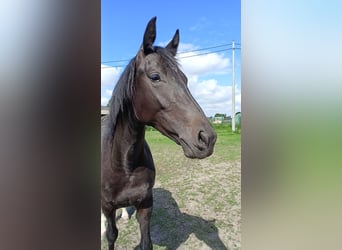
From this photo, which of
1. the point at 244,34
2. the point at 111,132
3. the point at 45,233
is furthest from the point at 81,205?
the point at 111,132

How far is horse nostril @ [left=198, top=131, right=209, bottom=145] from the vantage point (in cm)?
71

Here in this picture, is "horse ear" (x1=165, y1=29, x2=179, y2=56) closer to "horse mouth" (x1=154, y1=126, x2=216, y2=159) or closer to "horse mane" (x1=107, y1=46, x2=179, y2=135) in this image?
"horse mane" (x1=107, y1=46, x2=179, y2=135)

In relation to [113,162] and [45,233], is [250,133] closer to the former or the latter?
[45,233]

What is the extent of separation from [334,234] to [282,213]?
78mm

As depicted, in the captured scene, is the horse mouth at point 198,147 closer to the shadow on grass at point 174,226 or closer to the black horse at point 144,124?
the black horse at point 144,124

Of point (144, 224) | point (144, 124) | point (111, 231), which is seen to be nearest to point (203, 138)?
point (144, 124)

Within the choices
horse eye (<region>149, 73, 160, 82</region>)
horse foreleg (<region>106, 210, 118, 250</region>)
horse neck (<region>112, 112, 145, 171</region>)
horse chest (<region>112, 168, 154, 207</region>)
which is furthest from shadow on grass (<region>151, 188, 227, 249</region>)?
horse eye (<region>149, 73, 160, 82</region>)

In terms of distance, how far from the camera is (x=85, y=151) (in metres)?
0.41

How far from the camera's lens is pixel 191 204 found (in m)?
1.85

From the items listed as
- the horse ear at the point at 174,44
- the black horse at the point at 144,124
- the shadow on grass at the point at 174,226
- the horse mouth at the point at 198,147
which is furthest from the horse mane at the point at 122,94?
the shadow on grass at the point at 174,226

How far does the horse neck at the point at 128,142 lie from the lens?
3.31 feet

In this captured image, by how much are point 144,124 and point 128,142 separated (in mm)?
136

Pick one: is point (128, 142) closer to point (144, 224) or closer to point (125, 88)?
point (125, 88)

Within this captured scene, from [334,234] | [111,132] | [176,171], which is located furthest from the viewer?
[176,171]
